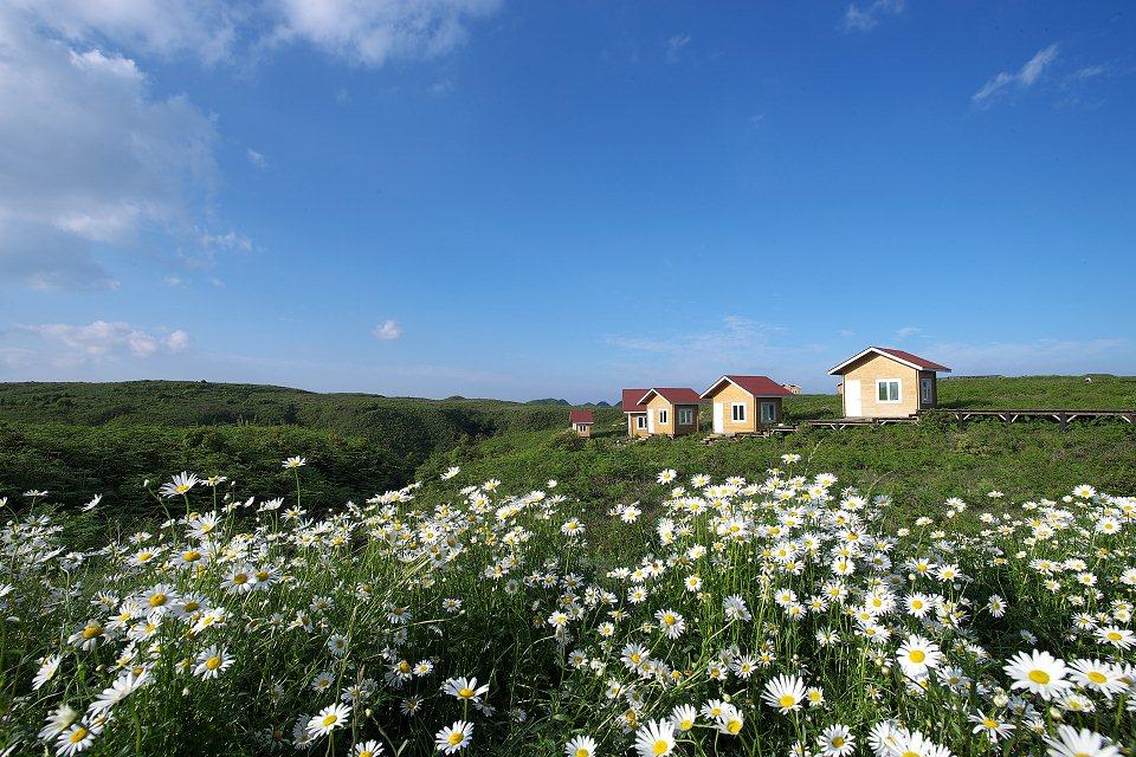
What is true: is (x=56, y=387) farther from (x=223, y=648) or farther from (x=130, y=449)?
(x=223, y=648)

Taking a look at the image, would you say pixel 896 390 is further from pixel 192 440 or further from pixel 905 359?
pixel 192 440

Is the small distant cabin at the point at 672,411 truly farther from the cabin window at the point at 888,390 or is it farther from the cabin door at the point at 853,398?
the cabin window at the point at 888,390

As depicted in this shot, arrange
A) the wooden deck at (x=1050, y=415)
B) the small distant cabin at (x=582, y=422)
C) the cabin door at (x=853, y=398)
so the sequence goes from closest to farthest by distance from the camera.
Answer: the wooden deck at (x=1050, y=415) → the cabin door at (x=853, y=398) → the small distant cabin at (x=582, y=422)

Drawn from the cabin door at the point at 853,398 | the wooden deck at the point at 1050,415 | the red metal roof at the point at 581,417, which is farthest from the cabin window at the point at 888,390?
the red metal roof at the point at 581,417

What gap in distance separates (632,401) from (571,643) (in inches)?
1270

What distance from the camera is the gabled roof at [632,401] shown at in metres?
34.5

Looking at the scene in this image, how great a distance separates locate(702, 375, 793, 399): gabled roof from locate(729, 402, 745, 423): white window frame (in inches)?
36.7

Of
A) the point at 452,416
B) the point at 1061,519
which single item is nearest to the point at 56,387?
the point at 452,416

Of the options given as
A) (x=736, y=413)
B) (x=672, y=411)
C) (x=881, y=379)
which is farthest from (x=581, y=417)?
(x=881, y=379)

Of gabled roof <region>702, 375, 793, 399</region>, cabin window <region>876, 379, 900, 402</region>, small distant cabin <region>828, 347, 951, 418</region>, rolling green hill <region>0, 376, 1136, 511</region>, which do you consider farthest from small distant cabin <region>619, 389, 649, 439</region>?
cabin window <region>876, 379, 900, 402</region>

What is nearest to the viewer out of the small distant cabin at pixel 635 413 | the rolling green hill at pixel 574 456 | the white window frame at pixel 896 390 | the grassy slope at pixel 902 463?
the grassy slope at pixel 902 463

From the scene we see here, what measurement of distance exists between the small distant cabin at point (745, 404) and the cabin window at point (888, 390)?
459 centimetres

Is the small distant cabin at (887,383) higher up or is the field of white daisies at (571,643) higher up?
the small distant cabin at (887,383)

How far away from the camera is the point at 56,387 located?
49.6 m
